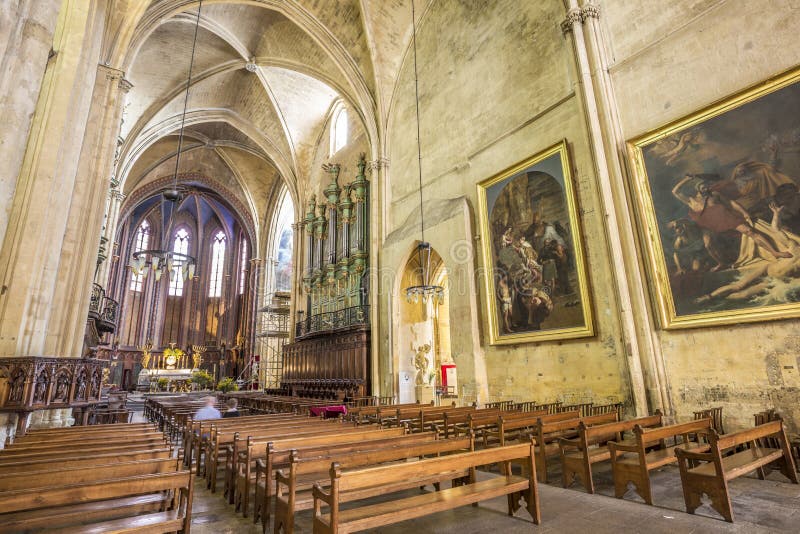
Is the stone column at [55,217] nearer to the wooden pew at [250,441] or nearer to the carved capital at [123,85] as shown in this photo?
the carved capital at [123,85]

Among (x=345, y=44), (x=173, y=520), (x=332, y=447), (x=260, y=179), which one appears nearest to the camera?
(x=173, y=520)

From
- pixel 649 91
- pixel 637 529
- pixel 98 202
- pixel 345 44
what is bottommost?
pixel 637 529

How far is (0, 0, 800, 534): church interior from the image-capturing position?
3.07 meters

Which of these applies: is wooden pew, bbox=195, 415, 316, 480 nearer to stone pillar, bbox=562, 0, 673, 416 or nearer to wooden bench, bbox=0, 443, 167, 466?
wooden bench, bbox=0, 443, 167, 466

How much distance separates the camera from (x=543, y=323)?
26.9ft

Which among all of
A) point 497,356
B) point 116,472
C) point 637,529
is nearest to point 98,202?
point 116,472

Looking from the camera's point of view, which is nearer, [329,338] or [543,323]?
[543,323]

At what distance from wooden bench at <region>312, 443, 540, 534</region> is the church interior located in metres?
0.02

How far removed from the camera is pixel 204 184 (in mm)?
25047

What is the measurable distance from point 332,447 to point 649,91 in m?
7.45

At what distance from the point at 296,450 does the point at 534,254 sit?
6.84 m

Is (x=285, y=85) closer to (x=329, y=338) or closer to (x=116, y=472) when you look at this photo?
(x=329, y=338)

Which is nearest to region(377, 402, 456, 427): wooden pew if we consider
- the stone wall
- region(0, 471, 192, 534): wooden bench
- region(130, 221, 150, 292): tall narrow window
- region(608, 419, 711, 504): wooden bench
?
the stone wall

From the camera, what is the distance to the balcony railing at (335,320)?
13570mm
